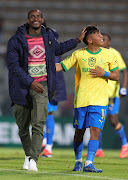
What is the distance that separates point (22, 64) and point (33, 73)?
0.53 feet

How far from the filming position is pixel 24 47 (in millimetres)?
5312

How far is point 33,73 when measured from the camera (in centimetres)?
535

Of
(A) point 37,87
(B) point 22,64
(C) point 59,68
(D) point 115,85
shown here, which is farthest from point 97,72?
(D) point 115,85

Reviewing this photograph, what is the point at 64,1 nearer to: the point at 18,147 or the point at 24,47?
the point at 18,147

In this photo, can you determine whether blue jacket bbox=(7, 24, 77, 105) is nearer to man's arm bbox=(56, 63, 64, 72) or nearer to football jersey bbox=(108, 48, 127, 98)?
man's arm bbox=(56, 63, 64, 72)

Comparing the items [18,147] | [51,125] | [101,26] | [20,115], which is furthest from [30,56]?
[101,26]

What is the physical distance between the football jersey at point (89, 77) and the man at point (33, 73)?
30cm

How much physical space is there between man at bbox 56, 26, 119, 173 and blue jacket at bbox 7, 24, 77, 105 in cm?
24

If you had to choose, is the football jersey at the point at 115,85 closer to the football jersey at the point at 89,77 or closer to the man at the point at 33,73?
the football jersey at the point at 89,77

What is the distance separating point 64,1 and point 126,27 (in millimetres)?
2819

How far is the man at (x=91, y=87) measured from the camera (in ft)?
17.6

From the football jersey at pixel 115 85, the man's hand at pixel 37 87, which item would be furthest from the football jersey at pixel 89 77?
the football jersey at pixel 115 85

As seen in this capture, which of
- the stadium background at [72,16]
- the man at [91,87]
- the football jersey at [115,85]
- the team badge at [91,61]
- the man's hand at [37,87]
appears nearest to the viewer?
the man's hand at [37,87]

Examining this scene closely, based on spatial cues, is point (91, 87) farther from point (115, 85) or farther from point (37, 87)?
point (115, 85)
